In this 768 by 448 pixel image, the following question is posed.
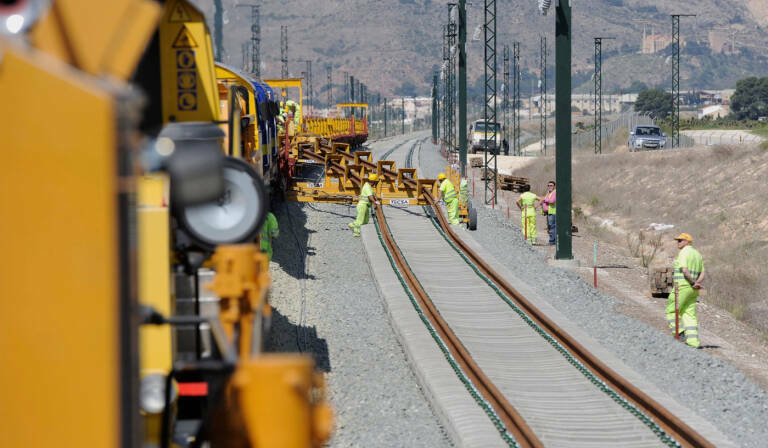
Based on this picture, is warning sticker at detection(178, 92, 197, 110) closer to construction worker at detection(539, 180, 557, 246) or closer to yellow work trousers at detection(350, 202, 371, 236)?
yellow work trousers at detection(350, 202, 371, 236)

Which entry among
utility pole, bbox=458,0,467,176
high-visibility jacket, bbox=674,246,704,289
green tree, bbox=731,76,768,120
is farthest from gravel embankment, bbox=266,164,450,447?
green tree, bbox=731,76,768,120

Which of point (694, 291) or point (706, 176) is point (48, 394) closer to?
point (694, 291)

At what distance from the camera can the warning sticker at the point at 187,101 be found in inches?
237

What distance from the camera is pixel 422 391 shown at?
33.8ft

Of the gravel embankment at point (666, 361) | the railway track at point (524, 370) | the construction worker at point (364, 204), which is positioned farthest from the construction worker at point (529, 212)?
the railway track at point (524, 370)

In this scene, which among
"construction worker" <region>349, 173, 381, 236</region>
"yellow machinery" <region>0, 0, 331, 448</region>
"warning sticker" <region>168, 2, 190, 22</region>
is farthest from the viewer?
"construction worker" <region>349, 173, 381, 236</region>

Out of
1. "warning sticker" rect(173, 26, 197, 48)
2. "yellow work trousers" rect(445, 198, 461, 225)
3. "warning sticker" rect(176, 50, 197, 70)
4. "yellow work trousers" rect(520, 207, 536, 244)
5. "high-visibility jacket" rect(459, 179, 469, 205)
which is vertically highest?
"warning sticker" rect(173, 26, 197, 48)

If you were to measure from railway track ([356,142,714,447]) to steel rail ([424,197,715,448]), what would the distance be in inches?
0.5

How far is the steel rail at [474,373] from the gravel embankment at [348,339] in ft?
2.04

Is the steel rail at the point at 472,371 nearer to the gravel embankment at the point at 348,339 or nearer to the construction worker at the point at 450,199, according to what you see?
the gravel embankment at the point at 348,339

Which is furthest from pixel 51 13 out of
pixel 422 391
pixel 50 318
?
pixel 422 391

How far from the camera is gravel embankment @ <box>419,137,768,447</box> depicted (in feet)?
30.4

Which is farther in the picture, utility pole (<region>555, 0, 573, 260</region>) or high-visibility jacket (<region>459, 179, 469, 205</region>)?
high-visibility jacket (<region>459, 179, 469, 205</region>)

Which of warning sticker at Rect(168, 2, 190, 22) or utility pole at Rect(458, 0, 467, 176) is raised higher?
utility pole at Rect(458, 0, 467, 176)
